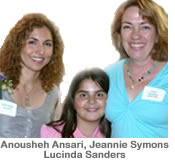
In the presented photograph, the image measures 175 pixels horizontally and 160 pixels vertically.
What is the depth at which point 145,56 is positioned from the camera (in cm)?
180

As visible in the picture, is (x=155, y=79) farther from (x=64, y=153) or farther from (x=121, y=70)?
(x=64, y=153)

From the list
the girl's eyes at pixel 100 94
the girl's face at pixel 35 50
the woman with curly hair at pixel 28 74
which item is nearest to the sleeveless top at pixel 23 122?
the woman with curly hair at pixel 28 74

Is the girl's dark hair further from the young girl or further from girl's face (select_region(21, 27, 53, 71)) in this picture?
girl's face (select_region(21, 27, 53, 71))

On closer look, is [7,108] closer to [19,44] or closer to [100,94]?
[19,44]

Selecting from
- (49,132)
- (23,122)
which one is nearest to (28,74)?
(23,122)

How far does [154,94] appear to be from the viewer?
167 cm

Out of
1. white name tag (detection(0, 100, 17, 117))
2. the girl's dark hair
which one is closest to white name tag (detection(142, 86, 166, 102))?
the girl's dark hair

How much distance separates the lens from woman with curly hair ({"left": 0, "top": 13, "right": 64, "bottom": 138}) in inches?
83.0

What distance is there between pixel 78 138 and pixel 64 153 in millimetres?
213

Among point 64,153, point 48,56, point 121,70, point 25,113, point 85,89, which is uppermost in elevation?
point 48,56

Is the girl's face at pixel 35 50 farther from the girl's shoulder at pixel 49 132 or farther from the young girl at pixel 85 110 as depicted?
the girl's shoulder at pixel 49 132

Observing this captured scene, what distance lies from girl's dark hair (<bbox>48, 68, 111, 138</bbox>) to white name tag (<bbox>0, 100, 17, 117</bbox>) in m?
0.32
